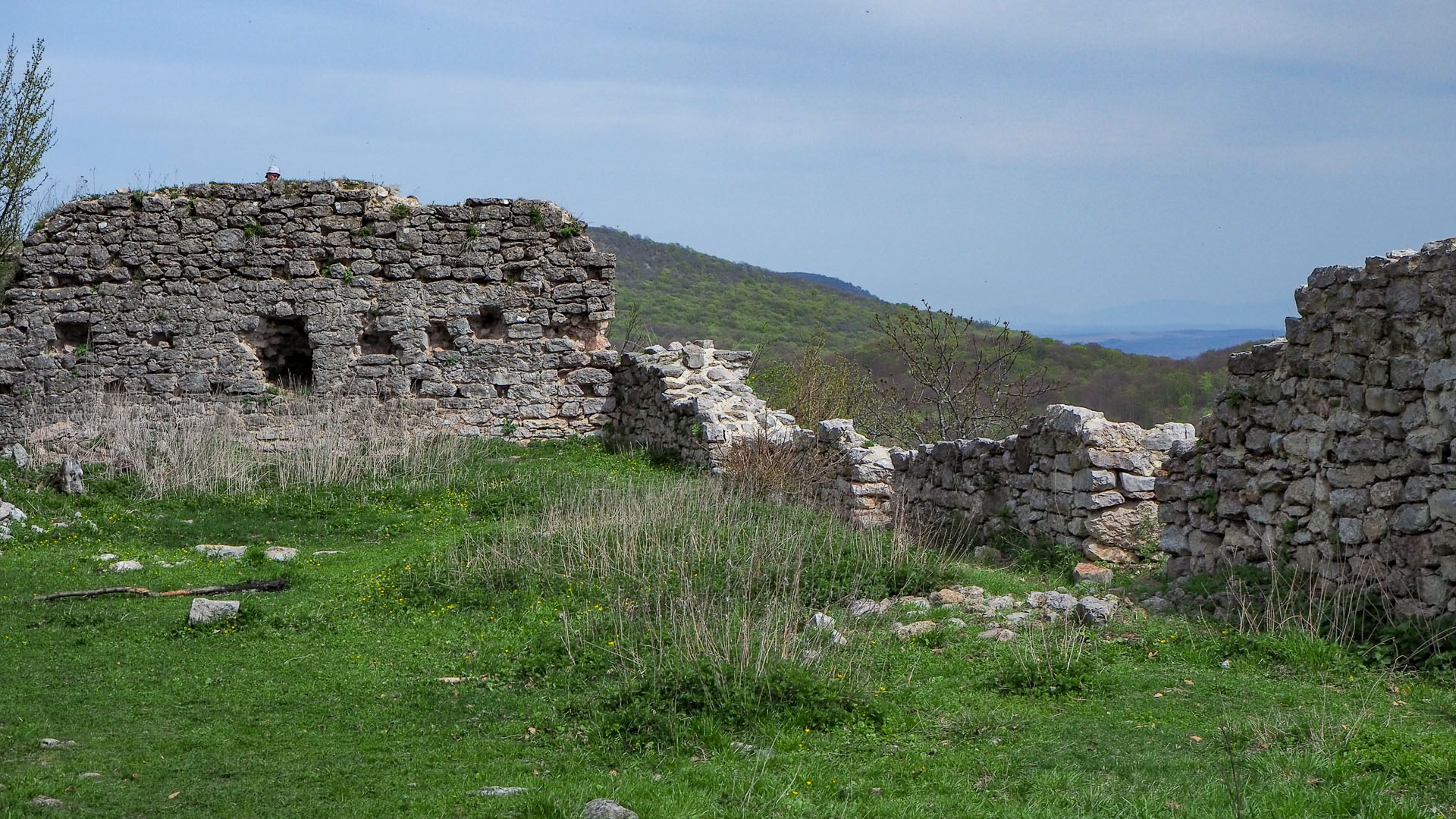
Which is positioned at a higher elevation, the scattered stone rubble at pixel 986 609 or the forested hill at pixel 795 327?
the forested hill at pixel 795 327

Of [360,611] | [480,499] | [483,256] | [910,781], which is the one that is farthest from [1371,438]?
[483,256]

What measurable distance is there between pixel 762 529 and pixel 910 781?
5374 mm

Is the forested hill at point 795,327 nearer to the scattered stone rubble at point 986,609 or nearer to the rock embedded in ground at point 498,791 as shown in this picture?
the scattered stone rubble at point 986,609

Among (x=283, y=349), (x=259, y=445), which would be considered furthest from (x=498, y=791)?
(x=283, y=349)

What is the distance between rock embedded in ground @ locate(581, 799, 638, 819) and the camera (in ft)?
15.8

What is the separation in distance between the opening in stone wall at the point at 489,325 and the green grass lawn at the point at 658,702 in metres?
7.89

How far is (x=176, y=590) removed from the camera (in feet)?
32.1

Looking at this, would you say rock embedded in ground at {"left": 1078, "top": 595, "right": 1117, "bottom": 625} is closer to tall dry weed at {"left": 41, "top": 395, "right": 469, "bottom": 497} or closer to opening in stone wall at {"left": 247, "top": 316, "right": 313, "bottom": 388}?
tall dry weed at {"left": 41, "top": 395, "right": 469, "bottom": 497}

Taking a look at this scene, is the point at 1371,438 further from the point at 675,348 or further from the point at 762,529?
the point at 675,348

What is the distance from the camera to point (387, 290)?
17656 mm

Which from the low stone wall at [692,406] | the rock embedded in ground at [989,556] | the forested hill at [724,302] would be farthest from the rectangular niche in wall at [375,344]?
the forested hill at [724,302]

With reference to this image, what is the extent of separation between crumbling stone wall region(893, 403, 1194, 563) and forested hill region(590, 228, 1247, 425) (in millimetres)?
1097

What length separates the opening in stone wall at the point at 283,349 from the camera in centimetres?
1764

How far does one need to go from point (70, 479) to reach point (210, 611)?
552 centimetres
